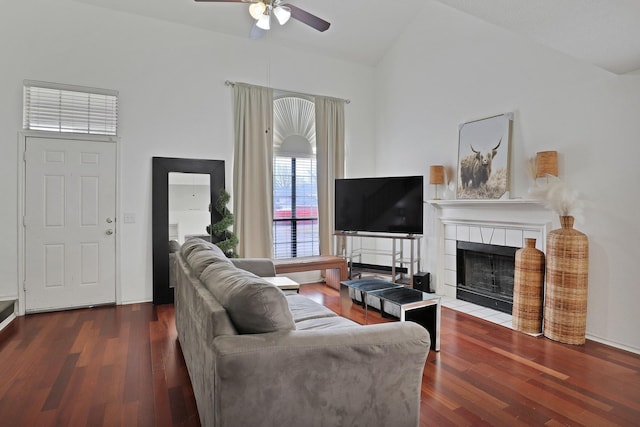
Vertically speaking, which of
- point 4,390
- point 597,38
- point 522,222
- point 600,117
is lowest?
point 4,390

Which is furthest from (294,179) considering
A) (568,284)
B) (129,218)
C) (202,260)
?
(568,284)

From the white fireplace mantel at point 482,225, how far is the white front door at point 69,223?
416 cm

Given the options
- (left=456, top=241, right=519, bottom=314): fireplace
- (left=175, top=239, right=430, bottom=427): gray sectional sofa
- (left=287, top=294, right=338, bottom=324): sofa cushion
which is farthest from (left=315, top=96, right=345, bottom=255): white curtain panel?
(left=175, top=239, right=430, bottom=427): gray sectional sofa

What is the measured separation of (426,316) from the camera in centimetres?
326

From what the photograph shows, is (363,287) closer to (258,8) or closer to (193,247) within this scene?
(193,247)

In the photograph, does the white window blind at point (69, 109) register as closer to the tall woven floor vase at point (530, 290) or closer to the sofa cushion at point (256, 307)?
the sofa cushion at point (256, 307)

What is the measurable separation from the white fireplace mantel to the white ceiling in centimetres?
147

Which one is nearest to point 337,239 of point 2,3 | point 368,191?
point 368,191

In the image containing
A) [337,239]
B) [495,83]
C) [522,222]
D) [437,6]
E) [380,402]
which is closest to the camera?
[380,402]

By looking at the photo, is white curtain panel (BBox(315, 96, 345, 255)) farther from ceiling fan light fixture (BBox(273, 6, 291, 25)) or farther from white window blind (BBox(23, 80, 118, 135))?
white window blind (BBox(23, 80, 118, 135))

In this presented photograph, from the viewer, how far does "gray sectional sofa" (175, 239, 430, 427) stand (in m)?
1.50

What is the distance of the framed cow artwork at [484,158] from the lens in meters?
4.09

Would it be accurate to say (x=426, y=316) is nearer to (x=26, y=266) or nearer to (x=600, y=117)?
(x=600, y=117)

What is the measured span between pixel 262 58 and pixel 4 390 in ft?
15.3
